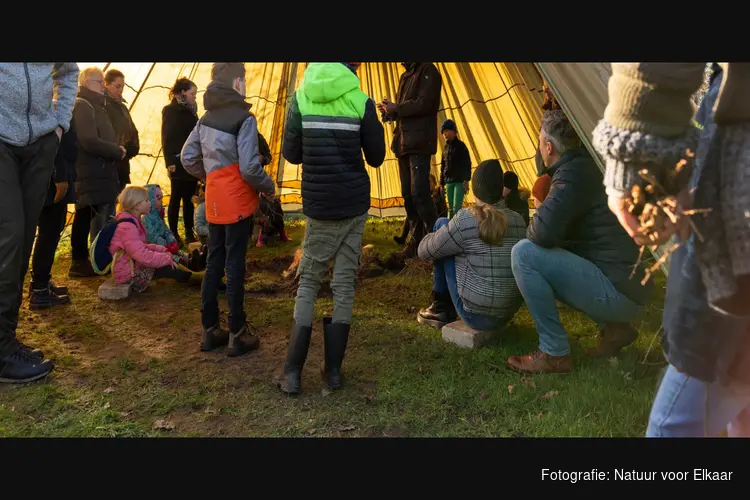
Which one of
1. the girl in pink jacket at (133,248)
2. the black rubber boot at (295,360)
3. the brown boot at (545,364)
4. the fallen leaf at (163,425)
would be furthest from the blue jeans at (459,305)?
the girl in pink jacket at (133,248)

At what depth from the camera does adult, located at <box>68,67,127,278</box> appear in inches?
202

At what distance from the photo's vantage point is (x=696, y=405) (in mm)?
1783

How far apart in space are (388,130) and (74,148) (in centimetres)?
432

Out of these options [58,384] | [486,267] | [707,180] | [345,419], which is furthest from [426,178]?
[707,180]

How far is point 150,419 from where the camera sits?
3.04 m

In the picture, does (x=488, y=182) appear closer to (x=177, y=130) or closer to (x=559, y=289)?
(x=559, y=289)

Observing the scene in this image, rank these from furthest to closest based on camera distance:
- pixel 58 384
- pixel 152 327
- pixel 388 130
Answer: pixel 388 130 < pixel 152 327 < pixel 58 384

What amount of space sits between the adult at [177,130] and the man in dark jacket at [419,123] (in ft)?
7.24

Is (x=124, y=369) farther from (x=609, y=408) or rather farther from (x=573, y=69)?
(x=573, y=69)

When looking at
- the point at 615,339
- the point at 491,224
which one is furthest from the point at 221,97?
the point at 615,339

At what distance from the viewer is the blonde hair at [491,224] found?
3613 millimetres

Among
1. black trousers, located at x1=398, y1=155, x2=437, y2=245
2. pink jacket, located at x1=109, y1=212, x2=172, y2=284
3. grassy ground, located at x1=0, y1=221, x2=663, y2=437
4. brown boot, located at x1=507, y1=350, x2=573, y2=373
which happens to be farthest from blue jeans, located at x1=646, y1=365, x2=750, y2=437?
pink jacket, located at x1=109, y1=212, x2=172, y2=284

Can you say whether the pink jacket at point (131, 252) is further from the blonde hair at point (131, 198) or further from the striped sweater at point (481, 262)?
the striped sweater at point (481, 262)

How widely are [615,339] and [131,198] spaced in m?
3.85
